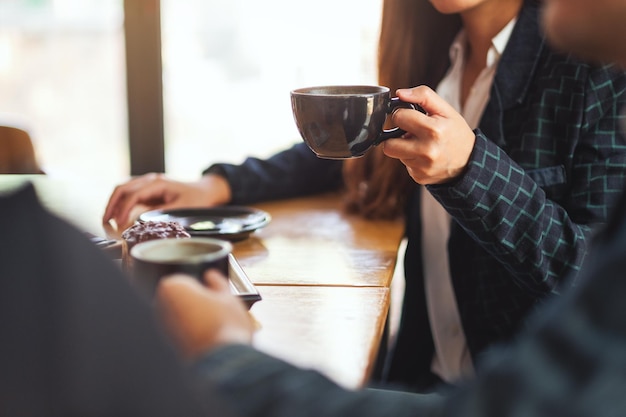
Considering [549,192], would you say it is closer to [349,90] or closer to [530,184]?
[530,184]

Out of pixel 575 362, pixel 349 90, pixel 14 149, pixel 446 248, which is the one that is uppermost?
pixel 349 90

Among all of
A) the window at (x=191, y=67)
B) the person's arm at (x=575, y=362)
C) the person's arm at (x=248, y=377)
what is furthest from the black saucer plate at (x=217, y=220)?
the window at (x=191, y=67)

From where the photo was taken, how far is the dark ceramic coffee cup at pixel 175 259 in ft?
2.54

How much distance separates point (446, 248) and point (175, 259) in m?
0.83

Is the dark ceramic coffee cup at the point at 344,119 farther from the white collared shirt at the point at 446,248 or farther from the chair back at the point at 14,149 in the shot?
the chair back at the point at 14,149

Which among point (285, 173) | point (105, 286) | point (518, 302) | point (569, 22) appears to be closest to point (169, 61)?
point (285, 173)

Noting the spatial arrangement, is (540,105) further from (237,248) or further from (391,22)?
(237,248)

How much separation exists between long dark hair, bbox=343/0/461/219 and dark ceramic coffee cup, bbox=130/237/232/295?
2.51ft

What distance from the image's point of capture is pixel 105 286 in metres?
0.53

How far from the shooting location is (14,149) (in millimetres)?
1782

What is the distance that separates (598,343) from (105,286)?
0.34 metres

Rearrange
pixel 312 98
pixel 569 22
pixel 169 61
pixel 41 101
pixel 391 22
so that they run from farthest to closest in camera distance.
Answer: pixel 41 101
pixel 169 61
pixel 391 22
pixel 312 98
pixel 569 22

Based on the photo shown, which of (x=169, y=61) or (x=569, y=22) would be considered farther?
(x=169, y=61)

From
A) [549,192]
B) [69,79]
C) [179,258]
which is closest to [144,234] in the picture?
[179,258]
